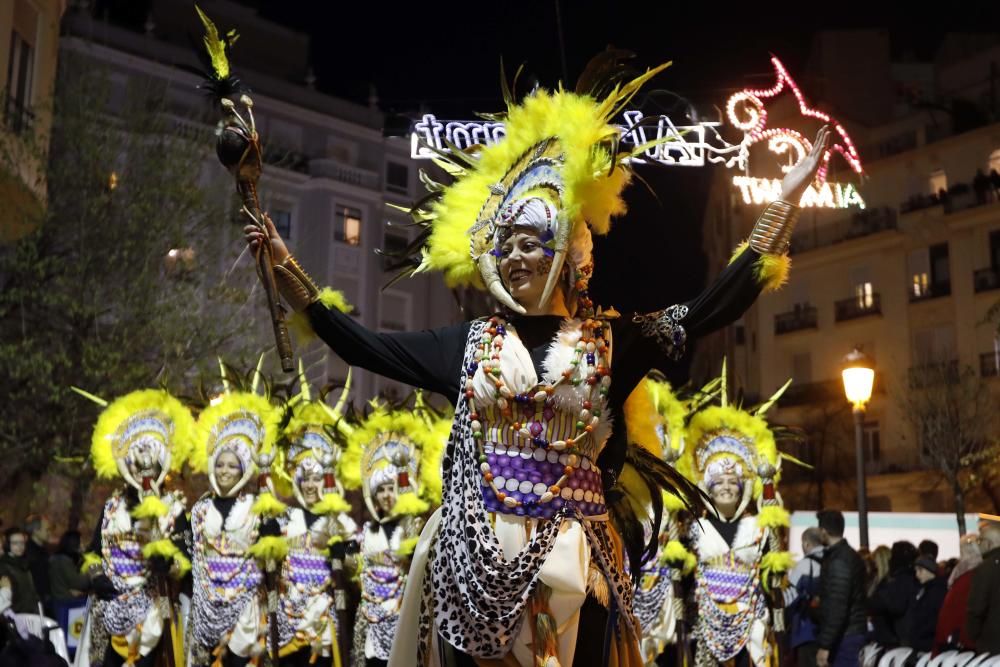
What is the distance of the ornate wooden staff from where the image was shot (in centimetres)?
436

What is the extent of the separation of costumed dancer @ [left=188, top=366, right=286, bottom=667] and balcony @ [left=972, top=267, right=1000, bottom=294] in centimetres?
2548

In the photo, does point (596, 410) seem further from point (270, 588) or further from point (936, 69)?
point (936, 69)

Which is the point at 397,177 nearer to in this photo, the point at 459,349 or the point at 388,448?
the point at 388,448

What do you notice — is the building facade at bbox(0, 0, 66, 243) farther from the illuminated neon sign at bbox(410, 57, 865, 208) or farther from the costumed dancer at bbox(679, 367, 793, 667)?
the costumed dancer at bbox(679, 367, 793, 667)

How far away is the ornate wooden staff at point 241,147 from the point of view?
4.36 m

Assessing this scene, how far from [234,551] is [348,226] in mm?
29634

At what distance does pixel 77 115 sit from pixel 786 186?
1988 centimetres

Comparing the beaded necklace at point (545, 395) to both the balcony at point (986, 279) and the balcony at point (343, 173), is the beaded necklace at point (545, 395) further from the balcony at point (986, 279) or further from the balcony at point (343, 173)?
the balcony at point (343, 173)

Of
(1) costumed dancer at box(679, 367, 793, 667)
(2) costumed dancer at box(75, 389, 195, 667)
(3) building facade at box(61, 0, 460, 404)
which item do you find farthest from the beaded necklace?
(3) building facade at box(61, 0, 460, 404)

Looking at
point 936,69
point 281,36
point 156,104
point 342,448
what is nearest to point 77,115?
point 156,104

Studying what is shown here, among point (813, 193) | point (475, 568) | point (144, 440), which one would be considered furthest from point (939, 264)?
point (475, 568)

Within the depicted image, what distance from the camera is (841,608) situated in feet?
33.8

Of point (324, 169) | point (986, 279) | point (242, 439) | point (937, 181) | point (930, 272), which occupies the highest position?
point (324, 169)

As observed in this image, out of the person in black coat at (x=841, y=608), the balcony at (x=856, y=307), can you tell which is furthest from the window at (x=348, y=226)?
the person in black coat at (x=841, y=608)
